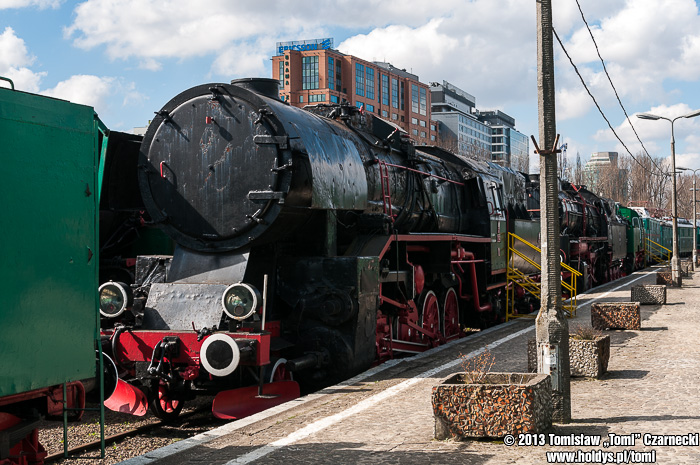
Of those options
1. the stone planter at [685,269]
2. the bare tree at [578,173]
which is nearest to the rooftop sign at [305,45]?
the bare tree at [578,173]

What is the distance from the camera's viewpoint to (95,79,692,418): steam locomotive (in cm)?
769

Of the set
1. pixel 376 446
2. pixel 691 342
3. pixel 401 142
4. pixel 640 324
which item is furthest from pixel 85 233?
pixel 640 324

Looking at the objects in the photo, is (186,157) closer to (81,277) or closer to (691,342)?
(81,277)

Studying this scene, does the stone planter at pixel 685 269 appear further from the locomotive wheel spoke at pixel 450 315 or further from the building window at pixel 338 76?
the building window at pixel 338 76

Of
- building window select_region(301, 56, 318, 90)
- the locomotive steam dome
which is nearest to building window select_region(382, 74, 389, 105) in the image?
building window select_region(301, 56, 318, 90)

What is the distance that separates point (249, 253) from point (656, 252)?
45.2 metres

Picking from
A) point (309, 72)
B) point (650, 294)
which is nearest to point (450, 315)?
point (650, 294)

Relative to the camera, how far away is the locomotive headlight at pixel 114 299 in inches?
328

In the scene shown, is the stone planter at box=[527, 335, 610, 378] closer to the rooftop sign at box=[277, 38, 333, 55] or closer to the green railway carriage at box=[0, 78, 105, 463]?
the green railway carriage at box=[0, 78, 105, 463]

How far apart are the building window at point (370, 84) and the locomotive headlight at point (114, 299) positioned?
91.4 meters

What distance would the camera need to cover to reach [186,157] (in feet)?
28.7

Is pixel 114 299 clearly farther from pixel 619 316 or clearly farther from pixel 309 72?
pixel 309 72

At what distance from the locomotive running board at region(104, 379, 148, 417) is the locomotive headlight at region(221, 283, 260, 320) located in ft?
4.27

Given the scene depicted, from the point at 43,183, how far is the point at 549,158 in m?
4.35
